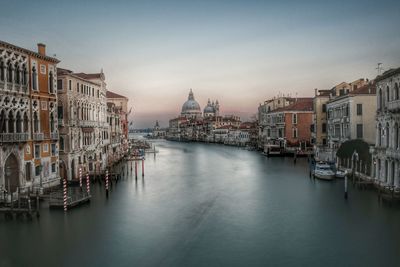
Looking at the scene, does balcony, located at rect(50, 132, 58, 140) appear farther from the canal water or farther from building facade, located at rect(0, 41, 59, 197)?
the canal water

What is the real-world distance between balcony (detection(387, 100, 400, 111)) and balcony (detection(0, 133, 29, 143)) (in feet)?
69.2

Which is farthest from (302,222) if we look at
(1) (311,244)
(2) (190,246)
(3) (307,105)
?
(3) (307,105)

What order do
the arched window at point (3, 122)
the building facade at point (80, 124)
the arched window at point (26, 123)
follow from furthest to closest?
the building facade at point (80, 124)
the arched window at point (26, 123)
the arched window at point (3, 122)

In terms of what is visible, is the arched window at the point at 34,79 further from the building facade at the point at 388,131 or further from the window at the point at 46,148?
the building facade at the point at 388,131

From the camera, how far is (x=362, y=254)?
1390cm

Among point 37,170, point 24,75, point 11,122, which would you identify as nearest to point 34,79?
point 24,75

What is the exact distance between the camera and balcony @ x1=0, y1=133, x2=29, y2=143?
67.1 ft

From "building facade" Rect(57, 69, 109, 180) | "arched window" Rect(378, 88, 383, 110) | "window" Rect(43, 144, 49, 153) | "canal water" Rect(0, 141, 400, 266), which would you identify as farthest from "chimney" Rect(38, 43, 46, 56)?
"arched window" Rect(378, 88, 383, 110)

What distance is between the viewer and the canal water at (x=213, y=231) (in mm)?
13688

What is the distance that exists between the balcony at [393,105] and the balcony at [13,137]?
21.1 meters

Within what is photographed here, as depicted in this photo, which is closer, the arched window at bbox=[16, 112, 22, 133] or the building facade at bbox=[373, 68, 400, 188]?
the building facade at bbox=[373, 68, 400, 188]

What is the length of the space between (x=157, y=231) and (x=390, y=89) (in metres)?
16.0

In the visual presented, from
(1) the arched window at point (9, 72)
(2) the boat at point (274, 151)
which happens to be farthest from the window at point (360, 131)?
(1) the arched window at point (9, 72)

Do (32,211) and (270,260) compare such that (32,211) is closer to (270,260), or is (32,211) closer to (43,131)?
(43,131)
